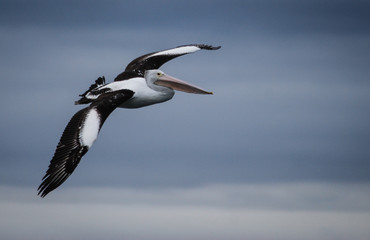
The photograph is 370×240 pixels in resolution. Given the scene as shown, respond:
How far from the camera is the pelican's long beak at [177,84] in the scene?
75.8 feet

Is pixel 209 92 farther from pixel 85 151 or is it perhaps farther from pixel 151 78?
pixel 85 151

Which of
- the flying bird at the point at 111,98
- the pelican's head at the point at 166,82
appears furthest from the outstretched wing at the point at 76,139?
the pelican's head at the point at 166,82

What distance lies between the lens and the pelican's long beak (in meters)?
23.1

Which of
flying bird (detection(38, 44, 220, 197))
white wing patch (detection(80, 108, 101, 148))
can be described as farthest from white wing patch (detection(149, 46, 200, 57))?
white wing patch (detection(80, 108, 101, 148))

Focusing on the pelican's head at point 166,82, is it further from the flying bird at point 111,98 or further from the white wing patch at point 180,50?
the white wing patch at point 180,50

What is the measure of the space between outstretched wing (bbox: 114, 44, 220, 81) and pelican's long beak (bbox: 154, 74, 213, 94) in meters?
0.81

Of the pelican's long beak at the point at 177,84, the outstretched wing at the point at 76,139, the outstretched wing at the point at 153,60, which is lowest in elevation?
the outstretched wing at the point at 76,139

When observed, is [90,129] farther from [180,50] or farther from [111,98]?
[180,50]

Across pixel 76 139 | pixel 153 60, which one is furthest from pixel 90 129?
pixel 153 60

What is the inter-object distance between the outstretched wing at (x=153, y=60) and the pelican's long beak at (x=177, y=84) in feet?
2.64

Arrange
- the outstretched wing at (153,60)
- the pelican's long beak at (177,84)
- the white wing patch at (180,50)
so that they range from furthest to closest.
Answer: the white wing patch at (180,50) < the outstretched wing at (153,60) < the pelican's long beak at (177,84)

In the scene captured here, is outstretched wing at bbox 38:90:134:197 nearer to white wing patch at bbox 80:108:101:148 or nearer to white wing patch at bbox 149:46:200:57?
white wing patch at bbox 80:108:101:148

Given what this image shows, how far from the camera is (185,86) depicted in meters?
23.4

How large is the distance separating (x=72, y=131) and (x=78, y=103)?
2381 mm
